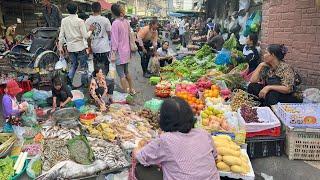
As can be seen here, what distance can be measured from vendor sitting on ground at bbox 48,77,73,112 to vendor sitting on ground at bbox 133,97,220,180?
3579mm

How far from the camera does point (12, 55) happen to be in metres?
7.96

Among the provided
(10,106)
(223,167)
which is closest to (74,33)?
(10,106)

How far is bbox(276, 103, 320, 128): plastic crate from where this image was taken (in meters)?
4.40

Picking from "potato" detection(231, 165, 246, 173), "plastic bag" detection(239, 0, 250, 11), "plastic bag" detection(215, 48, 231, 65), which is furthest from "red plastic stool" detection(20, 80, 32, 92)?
"plastic bag" detection(239, 0, 250, 11)

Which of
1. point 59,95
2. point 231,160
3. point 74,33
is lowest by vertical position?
point 231,160

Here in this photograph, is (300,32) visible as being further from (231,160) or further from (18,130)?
(18,130)

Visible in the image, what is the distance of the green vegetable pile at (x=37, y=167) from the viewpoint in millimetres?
3905

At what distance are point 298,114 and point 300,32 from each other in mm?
2409

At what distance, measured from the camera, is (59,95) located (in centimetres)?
597

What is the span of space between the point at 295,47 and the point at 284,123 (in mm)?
2501

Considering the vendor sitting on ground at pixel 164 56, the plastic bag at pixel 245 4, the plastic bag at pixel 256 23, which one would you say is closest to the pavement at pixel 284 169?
the plastic bag at pixel 256 23

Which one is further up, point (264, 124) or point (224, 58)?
point (224, 58)

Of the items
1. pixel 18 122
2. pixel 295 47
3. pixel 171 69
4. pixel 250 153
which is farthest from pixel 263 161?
pixel 171 69

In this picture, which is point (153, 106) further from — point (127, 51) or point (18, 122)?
point (18, 122)
